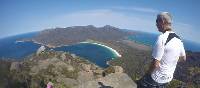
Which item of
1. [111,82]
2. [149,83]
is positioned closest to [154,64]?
[149,83]

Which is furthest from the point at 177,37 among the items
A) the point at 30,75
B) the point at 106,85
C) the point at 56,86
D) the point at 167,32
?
the point at 30,75

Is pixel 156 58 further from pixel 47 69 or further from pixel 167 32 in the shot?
pixel 47 69

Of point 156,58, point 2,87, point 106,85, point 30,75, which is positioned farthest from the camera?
point 30,75

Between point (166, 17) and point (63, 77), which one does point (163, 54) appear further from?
point (63, 77)

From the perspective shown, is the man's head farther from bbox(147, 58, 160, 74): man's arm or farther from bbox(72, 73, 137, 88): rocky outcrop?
bbox(72, 73, 137, 88): rocky outcrop

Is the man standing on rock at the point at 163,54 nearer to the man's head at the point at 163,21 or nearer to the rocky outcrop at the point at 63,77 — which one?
the man's head at the point at 163,21

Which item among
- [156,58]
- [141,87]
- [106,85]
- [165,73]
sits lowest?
[106,85]
